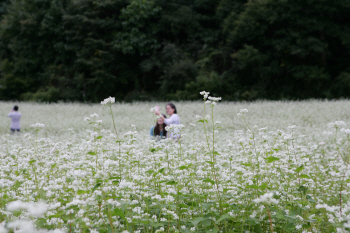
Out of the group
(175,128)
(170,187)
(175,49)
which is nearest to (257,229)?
(170,187)

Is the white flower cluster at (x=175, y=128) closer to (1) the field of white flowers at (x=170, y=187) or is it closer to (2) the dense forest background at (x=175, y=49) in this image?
(1) the field of white flowers at (x=170, y=187)

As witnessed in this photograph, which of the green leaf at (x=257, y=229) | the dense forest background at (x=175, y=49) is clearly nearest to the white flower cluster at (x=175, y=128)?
the green leaf at (x=257, y=229)

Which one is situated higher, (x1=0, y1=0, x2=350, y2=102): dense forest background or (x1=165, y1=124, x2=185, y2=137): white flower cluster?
(x1=0, y1=0, x2=350, y2=102): dense forest background

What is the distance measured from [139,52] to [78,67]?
709 centimetres

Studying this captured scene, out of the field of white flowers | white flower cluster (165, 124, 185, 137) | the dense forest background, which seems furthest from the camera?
the dense forest background

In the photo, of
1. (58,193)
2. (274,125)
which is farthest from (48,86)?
(58,193)

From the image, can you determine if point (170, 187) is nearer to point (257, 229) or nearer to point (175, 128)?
point (175, 128)

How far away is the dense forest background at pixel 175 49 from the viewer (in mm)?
30422

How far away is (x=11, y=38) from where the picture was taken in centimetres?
3838

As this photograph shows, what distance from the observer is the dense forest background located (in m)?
30.4

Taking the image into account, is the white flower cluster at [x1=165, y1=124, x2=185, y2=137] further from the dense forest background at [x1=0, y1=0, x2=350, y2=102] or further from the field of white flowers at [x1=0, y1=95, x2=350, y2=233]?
the dense forest background at [x1=0, y1=0, x2=350, y2=102]

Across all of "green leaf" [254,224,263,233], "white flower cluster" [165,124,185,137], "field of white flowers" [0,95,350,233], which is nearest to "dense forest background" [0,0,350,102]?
"field of white flowers" [0,95,350,233]

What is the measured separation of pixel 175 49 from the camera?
33.1 metres

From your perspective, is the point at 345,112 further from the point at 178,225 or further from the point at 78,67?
the point at 78,67
